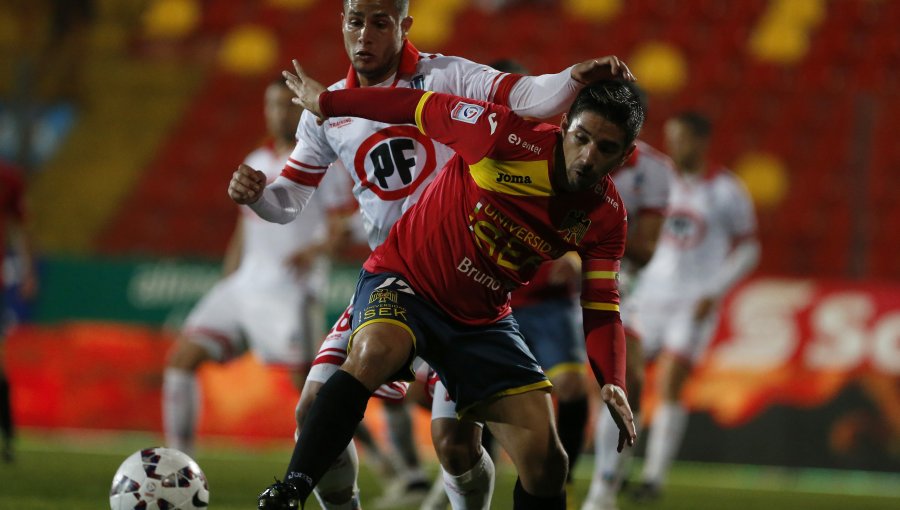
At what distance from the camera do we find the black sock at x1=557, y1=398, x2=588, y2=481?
19.5 feet

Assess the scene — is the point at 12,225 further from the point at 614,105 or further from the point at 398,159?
the point at 614,105

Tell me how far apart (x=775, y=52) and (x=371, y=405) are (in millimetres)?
A: 7120

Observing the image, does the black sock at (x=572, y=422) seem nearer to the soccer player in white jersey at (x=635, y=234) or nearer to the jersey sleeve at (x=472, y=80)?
the soccer player in white jersey at (x=635, y=234)

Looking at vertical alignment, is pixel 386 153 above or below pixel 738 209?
above

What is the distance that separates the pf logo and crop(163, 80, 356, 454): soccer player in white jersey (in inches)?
108

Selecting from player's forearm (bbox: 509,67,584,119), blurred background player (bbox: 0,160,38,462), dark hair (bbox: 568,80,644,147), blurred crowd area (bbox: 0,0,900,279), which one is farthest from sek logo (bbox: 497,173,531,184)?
blurred crowd area (bbox: 0,0,900,279)

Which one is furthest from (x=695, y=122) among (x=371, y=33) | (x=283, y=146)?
(x=371, y=33)

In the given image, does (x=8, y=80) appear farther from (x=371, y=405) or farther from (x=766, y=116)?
(x=766, y=116)

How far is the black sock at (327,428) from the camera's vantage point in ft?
12.5

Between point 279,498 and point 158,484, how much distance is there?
1.04m

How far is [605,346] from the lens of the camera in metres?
4.21

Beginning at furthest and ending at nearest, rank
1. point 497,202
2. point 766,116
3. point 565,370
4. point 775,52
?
point 775,52 → point 766,116 → point 565,370 → point 497,202

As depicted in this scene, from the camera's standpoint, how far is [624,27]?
15078mm

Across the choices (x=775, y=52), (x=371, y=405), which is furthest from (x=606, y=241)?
(x=775, y=52)
